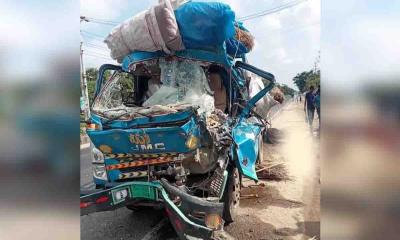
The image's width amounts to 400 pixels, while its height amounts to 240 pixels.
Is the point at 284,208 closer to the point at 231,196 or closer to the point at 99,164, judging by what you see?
the point at 231,196

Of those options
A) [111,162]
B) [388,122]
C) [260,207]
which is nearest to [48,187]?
[388,122]

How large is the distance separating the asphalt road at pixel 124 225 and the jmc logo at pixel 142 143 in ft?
4.30

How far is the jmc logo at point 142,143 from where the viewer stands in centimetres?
371

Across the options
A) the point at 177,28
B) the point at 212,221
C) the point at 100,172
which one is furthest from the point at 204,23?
the point at 212,221

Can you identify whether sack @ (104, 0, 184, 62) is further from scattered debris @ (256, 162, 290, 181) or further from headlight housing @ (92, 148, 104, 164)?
scattered debris @ (256, 162, 290, 181)

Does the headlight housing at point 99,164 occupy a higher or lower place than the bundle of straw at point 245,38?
lower

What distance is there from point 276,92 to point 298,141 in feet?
19.5

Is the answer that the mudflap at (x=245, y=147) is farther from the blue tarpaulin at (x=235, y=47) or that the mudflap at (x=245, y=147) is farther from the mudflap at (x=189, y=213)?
the blue tarpaulin at (x=235, y=47)

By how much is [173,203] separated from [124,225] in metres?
1.78

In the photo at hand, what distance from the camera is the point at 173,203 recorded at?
11.2ft

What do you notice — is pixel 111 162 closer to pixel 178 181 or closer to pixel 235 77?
pixel 178 181

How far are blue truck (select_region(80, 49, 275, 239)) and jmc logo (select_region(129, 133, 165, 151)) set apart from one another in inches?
0.5

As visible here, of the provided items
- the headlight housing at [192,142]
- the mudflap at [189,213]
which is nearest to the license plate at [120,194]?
the mudflap at [189,213]

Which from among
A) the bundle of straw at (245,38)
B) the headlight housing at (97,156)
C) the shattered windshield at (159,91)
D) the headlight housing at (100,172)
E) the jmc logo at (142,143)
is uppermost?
the bundle of straw at (245,38)
